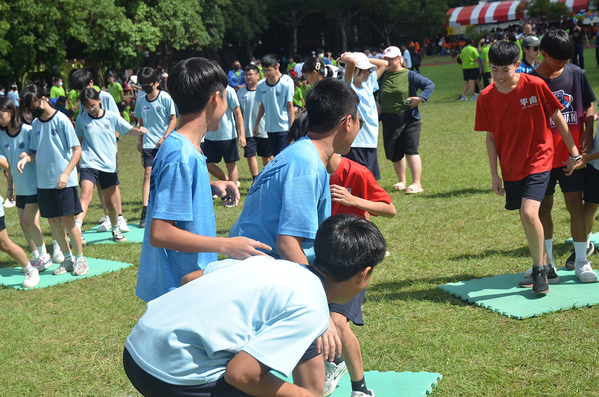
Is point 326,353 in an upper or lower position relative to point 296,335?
lower

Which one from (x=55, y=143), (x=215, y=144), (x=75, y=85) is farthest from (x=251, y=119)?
(x=55, y=143)

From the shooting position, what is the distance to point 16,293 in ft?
18.9

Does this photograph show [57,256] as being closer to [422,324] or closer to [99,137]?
[99,137]

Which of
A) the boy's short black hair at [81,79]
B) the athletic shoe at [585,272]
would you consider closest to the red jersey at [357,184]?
the athletic shoe at [585,272]

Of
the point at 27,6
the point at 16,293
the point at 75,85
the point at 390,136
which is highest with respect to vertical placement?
the point at 27,6

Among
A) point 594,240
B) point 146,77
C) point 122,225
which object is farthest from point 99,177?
point 594,240

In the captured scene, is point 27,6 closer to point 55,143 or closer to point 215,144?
point 215,144

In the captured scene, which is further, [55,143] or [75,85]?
[75,85]

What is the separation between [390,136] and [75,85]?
4.31 meters

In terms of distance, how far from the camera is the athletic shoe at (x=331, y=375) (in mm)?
3354

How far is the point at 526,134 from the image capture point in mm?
4285

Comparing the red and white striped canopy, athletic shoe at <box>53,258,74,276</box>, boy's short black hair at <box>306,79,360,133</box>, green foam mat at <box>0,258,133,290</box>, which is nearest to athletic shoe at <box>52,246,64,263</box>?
green foam mat at <box>0,258,133,290</box>

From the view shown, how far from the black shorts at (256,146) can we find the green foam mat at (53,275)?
3.59 m

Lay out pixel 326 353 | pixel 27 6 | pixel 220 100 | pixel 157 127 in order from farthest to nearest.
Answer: pixel 27 6 → pixel 157 127 → pixel 220 100 → pixel 326 353
